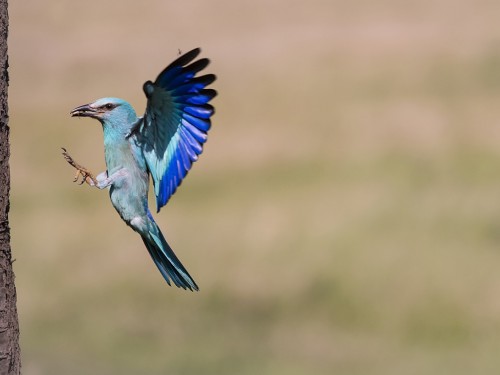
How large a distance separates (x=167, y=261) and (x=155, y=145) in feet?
2.27

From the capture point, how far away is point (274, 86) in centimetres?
2412

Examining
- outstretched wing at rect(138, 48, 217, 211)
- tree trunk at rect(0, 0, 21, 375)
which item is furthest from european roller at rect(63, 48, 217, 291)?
tree trunk at rect(0, 0, 21, 375)

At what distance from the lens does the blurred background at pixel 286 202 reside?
17.5 metres

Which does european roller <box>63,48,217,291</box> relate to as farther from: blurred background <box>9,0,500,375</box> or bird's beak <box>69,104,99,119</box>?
blurred background <box>9,0,500,375</box>

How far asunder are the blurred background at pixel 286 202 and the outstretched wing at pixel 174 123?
7332 mm

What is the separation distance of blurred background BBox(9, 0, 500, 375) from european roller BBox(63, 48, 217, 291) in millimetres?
7037

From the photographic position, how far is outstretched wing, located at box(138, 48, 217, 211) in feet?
23.3

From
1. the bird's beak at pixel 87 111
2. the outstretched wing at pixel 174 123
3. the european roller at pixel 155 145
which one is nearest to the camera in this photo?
the outstretched wing at pixel 174 123

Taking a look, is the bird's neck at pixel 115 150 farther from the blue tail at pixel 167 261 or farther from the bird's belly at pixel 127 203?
the blue tail at pixel 167 261

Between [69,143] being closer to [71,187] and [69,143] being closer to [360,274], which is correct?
[71,187]

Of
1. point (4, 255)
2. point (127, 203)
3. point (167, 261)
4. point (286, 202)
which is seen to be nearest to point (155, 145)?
point (127, 203)

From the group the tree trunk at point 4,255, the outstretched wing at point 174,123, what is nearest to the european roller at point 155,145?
the outstretched wing at point 174,123

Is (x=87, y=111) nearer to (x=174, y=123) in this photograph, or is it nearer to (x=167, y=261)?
(x=174, y=123)

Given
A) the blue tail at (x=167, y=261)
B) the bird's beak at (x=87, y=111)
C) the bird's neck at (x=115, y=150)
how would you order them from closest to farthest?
1. the bird's beak at (x=87, y=111)
2. the bird's neck at (x=115, y=150)
3. the blue tail at (x=167, y=261)
